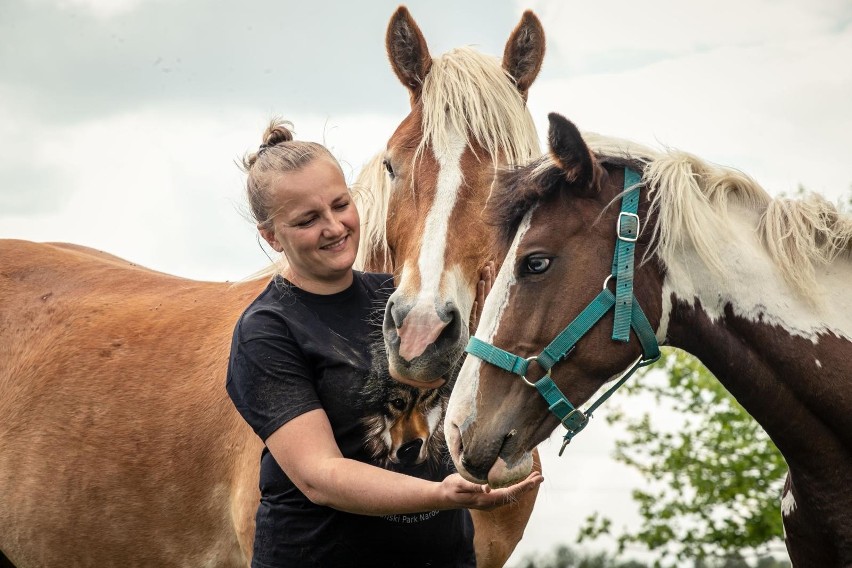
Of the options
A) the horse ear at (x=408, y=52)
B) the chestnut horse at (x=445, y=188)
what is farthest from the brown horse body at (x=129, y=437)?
the horse ear at (x=408, y=52)

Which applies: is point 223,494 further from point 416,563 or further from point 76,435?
point 416,563

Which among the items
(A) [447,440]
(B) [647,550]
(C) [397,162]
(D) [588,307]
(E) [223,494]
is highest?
(C) [397,162]

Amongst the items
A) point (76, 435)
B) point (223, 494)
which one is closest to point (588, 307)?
point (223, 494)

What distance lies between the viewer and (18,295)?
5.45m

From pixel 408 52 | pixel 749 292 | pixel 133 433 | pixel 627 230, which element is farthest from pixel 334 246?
pixel 133 433

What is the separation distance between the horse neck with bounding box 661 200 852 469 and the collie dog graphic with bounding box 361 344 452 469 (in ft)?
2.65

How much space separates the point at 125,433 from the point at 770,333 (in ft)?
10.4

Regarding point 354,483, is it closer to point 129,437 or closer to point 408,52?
point 408,52

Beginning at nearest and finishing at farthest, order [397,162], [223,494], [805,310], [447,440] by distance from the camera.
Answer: [447,440], [805,310], [397,162], [223,494]

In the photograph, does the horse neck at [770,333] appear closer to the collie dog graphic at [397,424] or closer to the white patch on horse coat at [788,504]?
the white patch on horse coat at [788,504]

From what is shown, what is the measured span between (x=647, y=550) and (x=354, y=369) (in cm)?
Answer: 639

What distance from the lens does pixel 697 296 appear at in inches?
115

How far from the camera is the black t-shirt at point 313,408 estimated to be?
8.87ft

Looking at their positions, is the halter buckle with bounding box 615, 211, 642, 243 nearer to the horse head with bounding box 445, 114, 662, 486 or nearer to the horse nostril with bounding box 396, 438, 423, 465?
the horse head with bounding box 445, 114, 662, 486
